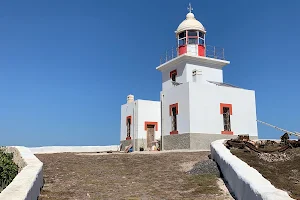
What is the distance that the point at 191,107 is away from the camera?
19234 millimetres

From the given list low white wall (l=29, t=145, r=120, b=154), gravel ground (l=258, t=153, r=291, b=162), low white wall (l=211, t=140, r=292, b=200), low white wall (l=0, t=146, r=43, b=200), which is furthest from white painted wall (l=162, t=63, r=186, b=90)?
low white wall (l=0, t=146, r=43, b=200)

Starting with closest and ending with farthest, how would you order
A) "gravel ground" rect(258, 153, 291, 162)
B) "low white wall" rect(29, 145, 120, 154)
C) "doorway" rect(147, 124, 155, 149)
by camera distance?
1. "gravel ground" rect(258, 153, 291, 162)
2. "low white wall" rect(29, 145, 120, 154)
3. "doorway" rect(147, 124, 155, 149)

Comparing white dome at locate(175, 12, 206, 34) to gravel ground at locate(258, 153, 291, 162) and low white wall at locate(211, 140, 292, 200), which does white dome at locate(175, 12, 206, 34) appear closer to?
gravel ground at locate(258, 153, 291, 162)

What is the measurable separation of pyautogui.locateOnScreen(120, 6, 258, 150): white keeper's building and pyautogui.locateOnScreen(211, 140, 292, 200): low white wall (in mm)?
11077

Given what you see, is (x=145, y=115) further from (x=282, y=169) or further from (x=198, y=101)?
(x=282, y=169)

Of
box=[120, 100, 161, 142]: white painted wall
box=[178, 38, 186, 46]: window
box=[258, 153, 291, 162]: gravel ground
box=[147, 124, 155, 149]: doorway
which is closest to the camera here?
box=[258, 153, 291, 162]: gravel ground

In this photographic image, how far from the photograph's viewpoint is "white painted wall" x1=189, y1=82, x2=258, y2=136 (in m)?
19.4

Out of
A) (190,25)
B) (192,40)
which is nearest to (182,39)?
(192,40)

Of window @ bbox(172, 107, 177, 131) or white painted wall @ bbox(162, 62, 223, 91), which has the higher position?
white painted wall @ bbox(162, 62, 223, 91)

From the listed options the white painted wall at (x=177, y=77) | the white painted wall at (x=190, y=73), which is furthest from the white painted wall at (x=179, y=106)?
the white painted wall at (x=177, y=77)

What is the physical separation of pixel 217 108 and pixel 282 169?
12226mm

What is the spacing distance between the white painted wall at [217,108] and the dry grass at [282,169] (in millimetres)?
9012

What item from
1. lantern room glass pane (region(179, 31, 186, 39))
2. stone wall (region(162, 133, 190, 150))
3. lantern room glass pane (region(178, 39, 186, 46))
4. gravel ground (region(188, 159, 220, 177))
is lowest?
gravel ground (region(188, 159, 220, 177))

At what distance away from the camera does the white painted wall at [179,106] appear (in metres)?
19.4
